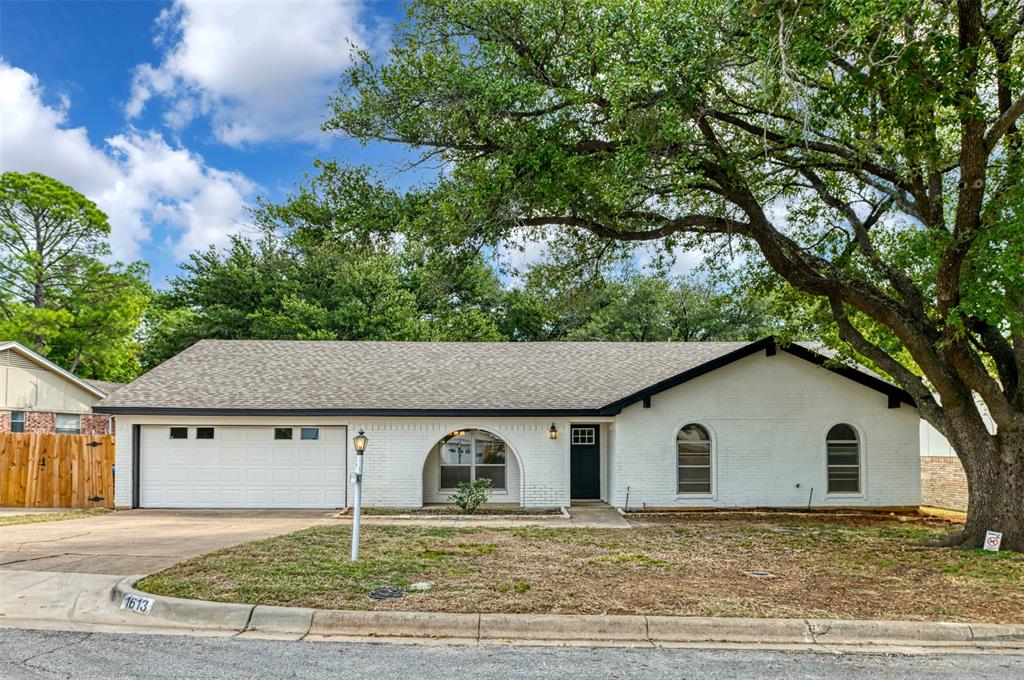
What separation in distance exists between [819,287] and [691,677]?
7560 millimetres

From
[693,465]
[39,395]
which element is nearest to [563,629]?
[693,465]

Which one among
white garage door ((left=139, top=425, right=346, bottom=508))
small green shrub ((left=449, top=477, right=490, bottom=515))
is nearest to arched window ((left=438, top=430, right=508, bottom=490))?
small green shrub ((left=449, top=477, right=490, bottom=515))

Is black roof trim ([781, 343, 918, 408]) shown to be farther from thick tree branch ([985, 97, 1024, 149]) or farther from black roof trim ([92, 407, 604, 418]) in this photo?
thick tree branch ([985, 97, 1024, 149])

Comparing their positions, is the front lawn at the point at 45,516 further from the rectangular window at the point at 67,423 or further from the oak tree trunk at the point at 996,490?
the oak tree trunk at the point at 996,490

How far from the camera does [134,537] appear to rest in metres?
11.2

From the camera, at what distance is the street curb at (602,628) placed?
6195 mm

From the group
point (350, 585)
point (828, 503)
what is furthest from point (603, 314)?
point (350, 585)

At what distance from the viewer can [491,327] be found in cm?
3303

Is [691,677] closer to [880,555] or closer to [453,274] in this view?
[880,555]

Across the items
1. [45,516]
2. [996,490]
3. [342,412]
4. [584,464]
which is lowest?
[45,516]

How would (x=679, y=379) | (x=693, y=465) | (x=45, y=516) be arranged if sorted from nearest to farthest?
(x=45, y=516) < (x=679, y=379) < (x=693, y=465)

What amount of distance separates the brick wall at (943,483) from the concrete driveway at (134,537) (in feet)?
46.9

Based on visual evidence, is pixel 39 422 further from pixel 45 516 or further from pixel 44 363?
pixel 45 516

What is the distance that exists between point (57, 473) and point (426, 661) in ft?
48.1
